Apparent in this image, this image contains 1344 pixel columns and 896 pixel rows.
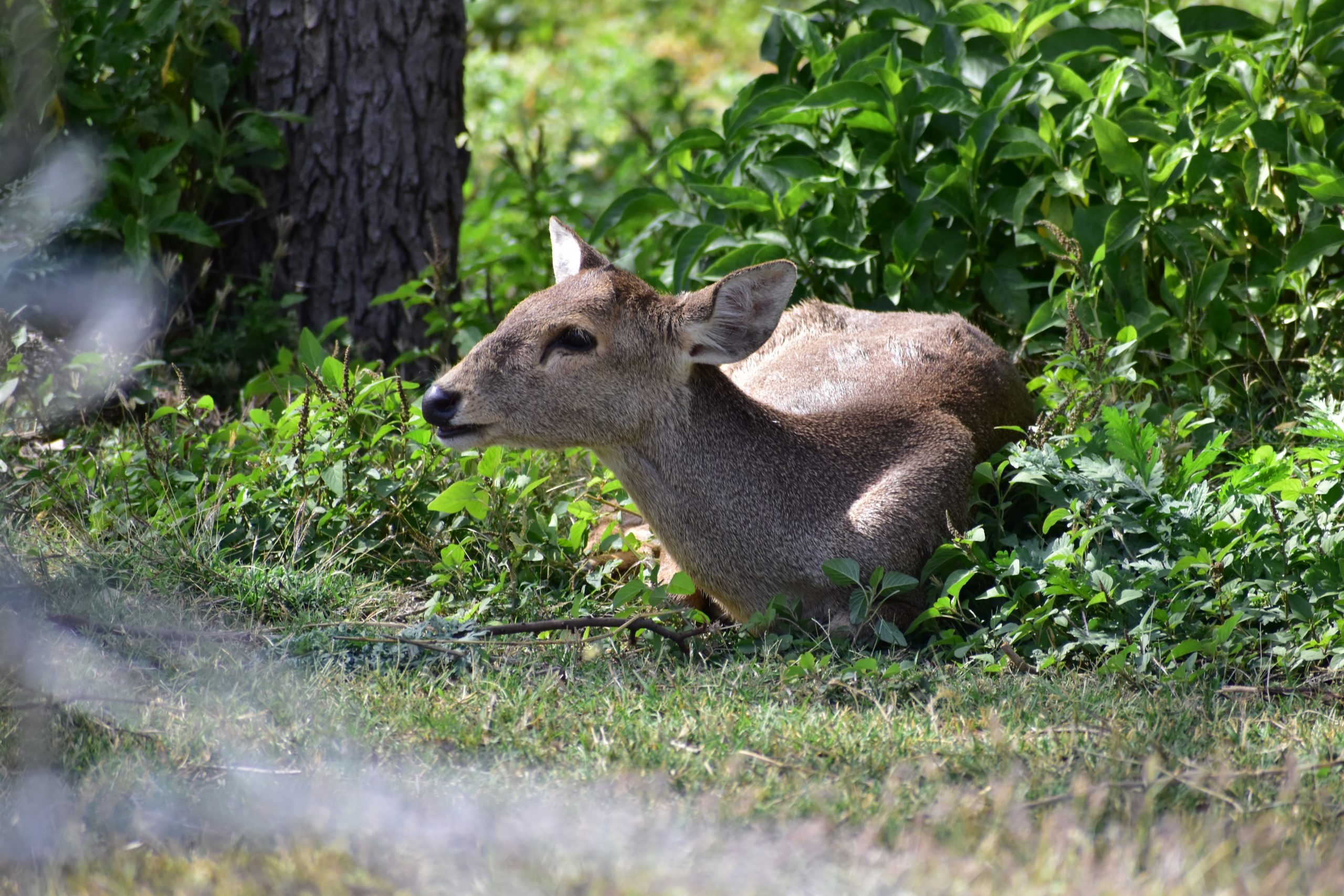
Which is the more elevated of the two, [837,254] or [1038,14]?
[1038,14]

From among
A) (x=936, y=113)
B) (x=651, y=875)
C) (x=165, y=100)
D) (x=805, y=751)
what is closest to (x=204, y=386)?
(x=165, y=100)

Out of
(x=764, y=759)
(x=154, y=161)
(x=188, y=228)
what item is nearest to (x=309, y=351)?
(x=188, y=228)

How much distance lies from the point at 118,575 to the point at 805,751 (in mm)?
2193

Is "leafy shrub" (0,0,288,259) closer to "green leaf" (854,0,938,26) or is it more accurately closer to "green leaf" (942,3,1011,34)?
"green leaf" (854,0,938,26)

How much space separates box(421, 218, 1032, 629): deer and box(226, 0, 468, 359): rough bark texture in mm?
2129

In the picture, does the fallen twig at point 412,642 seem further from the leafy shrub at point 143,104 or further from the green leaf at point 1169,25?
the green leaf at point 1169,25

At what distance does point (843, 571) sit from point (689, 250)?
6.46ft

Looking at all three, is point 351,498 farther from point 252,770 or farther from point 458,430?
point 252,770

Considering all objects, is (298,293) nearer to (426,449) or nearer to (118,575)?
(426,449)

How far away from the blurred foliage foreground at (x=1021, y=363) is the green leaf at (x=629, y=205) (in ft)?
0.06

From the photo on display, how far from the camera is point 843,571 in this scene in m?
3.91

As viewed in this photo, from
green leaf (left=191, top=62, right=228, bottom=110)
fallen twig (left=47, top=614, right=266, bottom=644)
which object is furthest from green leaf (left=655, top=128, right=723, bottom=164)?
fallen twig (left=47, top=614, right=266, bottom=644)

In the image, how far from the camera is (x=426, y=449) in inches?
183

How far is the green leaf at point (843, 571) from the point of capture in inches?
154
